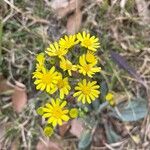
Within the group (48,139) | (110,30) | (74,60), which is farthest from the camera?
(110,30)

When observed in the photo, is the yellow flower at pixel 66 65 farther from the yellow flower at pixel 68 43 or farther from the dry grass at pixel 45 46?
the dry grass at pixel 45 46

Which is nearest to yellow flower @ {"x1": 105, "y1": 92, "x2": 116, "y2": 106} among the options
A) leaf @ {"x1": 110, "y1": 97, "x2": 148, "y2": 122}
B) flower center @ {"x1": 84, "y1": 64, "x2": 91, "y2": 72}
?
leaf @ {"x1": 110, "y1": 97, "x2": 148, "y2": 122}

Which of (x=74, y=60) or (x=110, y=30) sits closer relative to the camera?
(x=74, y=60)

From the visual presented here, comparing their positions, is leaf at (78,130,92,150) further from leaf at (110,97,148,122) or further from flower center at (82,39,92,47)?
flower center at (82,39,92,47)

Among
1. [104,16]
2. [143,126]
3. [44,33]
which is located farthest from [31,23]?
[143,126]

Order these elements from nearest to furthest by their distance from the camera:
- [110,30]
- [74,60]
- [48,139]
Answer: [74,60] → [48,139] → [110,30]

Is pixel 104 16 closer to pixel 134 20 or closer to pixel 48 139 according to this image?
pixel 134 20

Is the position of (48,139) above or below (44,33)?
below

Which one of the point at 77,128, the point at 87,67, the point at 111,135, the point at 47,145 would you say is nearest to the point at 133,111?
the point at 111,135
